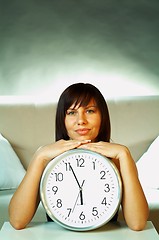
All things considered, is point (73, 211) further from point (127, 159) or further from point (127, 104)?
point (127, 104)

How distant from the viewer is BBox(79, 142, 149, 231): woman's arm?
1.30 m

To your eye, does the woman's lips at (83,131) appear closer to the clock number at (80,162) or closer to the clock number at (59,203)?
the clock number at (80,162)

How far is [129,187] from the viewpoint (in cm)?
129

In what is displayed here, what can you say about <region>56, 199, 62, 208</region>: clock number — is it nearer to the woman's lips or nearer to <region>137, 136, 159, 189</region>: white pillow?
the woman's lips

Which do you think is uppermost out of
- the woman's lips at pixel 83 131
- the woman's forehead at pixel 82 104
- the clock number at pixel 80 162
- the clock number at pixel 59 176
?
the woman's forehead at pixel 82 104

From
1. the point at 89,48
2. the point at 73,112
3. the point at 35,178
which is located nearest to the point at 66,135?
the point at 73,112

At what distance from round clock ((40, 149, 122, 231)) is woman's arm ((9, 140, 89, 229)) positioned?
0.11 feet

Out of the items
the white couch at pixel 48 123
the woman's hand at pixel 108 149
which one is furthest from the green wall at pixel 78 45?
the woman's hand at pixel 108 149

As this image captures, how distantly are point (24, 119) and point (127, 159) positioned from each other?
150 centimetres

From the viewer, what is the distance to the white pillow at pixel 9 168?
2457 millimetres

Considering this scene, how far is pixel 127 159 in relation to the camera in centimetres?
132

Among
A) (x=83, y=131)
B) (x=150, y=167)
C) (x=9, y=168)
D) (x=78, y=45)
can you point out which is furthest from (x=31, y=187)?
(x=78, y=45)

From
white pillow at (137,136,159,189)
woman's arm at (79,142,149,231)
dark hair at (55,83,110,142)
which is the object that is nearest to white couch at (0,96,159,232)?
white pillow at (137,136,159,189)

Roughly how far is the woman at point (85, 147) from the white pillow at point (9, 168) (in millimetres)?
1128
